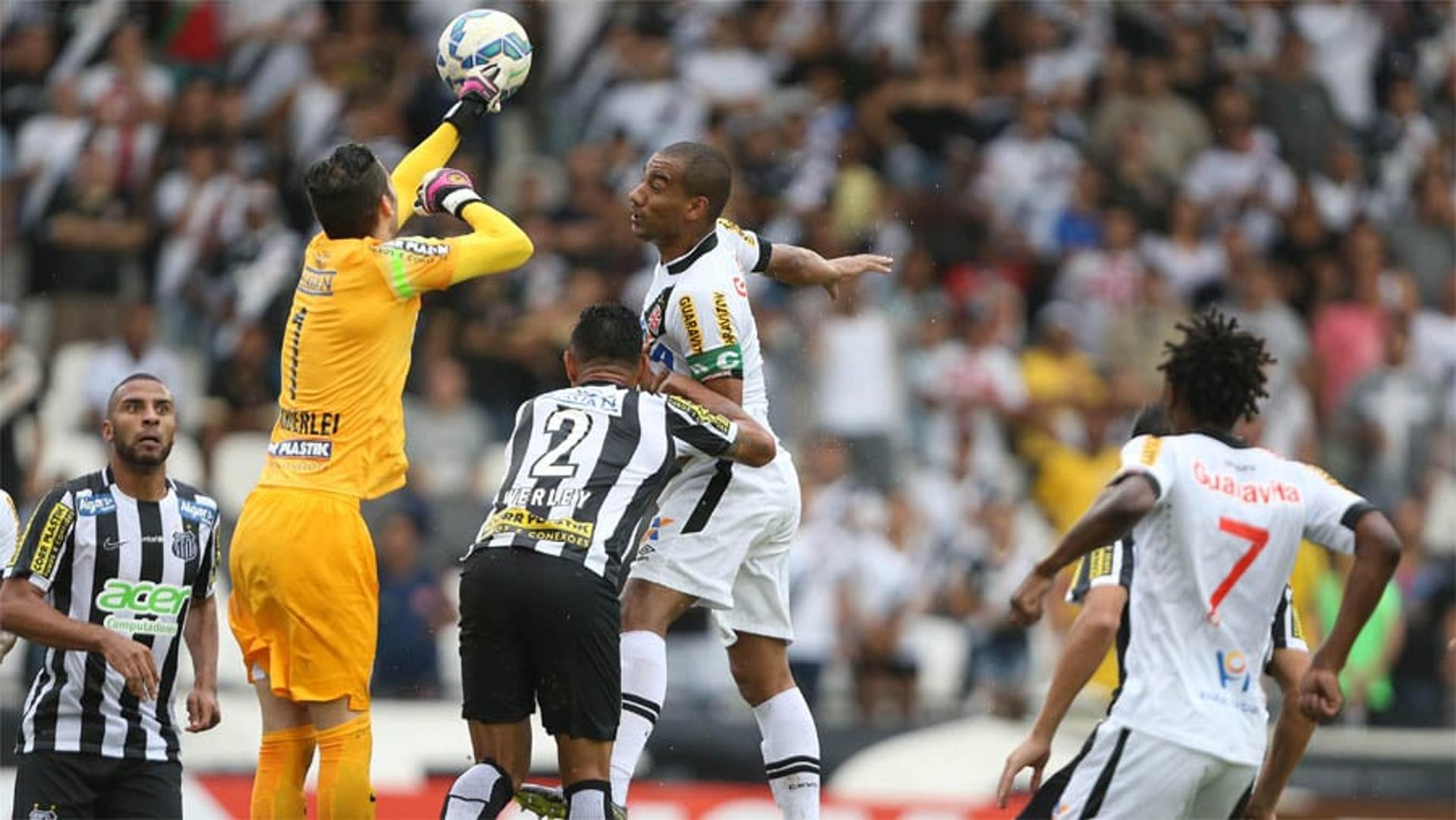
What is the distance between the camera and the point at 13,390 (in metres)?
16.6

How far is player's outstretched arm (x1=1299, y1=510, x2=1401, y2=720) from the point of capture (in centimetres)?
803

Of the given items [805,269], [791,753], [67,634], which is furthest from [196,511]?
[805,269]

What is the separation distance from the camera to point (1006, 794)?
850 centimetres

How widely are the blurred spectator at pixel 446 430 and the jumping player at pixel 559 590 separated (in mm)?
7721

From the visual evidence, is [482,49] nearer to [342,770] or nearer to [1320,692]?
[342,770]

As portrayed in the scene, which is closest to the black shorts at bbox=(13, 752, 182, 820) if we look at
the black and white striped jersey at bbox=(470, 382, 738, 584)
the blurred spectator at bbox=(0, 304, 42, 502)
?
the black and white striped jersey at bbox=(470, 382, 738, 584)

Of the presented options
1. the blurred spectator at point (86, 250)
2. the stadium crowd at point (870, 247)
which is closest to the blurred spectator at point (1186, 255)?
the stadium crowd at point (870, 247)

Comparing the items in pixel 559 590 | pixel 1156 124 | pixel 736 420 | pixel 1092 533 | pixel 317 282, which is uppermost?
pixel 1156 124

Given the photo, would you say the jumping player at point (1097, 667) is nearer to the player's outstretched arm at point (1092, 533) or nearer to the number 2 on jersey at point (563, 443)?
the player's outstretched arm at point (1092, 533)

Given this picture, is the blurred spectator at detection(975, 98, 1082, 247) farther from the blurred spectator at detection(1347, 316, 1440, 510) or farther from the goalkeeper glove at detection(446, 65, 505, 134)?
the goalkeeper glove at detection(446, 65, 505, 134)

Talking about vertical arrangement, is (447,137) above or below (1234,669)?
above

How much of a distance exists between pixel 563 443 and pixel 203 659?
1816 mm

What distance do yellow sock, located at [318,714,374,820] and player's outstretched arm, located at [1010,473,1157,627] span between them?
2891 mm

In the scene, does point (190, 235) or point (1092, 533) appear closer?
point (1092, 533)
